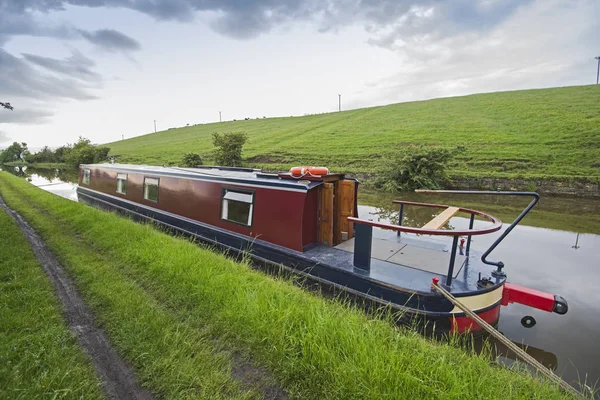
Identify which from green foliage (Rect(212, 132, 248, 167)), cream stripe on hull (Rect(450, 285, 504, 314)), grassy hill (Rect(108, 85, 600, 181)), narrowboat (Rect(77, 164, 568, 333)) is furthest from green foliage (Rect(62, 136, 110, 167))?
cream stripe on hull (Rect(450, 285, 504, 314))

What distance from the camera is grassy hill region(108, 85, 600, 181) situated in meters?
16.1

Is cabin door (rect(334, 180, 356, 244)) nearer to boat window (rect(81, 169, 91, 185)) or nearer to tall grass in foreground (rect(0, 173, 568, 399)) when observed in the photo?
tall grass in foreground (rect(0, 173, 568, 399))

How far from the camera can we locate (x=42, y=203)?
31.0 ft

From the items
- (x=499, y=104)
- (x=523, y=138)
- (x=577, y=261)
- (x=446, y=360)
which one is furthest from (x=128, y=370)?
(x=499, y=104)

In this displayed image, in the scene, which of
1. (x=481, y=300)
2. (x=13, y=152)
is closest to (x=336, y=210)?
(x=481, y=300)

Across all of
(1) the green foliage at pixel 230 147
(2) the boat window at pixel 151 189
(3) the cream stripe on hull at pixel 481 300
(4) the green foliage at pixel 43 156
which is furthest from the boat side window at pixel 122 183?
(4) the green foliage at pixel 43 156

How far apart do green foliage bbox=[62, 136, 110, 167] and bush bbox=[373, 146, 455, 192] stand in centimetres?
3429

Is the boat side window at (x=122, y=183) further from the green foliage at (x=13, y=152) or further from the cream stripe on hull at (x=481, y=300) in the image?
the green foliage at (x=13, y=152)

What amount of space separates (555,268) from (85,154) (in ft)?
135

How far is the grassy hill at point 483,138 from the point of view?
16078mm

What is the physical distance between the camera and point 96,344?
9.35 feet

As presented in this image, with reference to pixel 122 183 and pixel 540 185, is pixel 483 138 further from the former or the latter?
pixel 122 183

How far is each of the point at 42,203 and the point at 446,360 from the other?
1163 cm

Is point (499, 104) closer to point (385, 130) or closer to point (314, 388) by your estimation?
point (385, 130)
